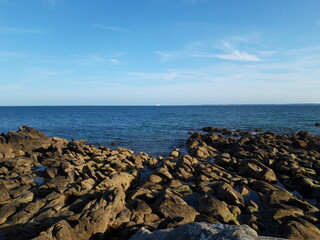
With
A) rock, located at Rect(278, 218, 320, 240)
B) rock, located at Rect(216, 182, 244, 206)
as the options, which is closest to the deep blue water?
rock, located at Rect(216, 182, 244, 206)

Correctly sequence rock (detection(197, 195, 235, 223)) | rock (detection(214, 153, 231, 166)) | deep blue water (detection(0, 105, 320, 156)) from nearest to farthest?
rock (detection(197, 195, 235, 223)), rock (detection(214, 153, 231, 166)), deep blue water (detection(0, 105, 320, 156))

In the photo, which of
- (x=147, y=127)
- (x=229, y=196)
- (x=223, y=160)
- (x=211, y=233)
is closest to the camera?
(x=211, y=233)

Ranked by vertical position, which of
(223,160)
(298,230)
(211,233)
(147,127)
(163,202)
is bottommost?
(147,127)

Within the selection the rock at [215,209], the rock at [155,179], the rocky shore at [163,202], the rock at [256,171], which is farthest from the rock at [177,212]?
the rock at [256,171]

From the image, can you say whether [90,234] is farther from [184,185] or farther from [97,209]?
[184,185]

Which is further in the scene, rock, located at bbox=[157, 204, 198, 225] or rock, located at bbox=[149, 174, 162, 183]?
rock, located at bbox=[149, 174, 162, 183]

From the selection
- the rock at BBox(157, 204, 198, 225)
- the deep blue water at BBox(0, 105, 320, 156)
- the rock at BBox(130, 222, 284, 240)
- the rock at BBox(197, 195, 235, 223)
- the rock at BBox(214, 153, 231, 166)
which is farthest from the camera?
the deep blue water at BBox(0, 105, 320, 156)

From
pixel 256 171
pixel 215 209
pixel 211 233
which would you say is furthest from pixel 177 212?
Answer: pixel 256 171

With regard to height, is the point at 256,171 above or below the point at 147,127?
above

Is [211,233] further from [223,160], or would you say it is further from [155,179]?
[223,160]

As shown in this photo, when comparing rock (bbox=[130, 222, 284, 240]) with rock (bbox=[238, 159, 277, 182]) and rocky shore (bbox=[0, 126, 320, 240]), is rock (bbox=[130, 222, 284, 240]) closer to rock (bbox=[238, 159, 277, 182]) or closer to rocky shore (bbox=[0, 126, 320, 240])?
rocky shore (bbox=[0, 126, 320, 240])

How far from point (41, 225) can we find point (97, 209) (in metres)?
2.92

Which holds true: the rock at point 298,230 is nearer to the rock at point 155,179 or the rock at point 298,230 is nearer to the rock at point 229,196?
the rock at point 229,196

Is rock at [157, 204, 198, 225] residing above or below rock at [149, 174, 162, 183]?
above
